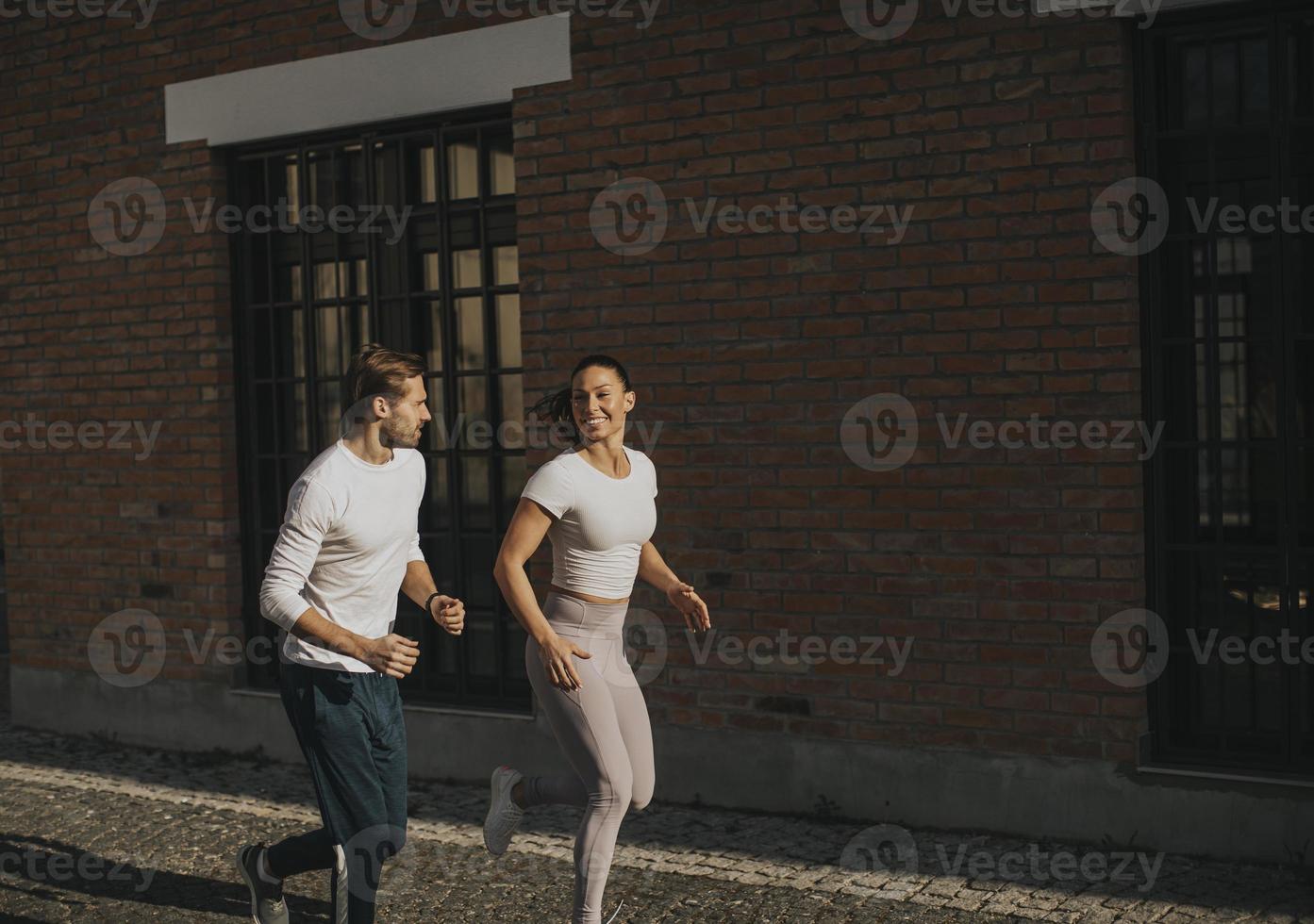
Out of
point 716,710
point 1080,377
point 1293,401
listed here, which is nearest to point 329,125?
point 716,710

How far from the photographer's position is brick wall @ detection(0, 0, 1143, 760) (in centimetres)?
579

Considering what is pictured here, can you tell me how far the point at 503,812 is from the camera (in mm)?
5281

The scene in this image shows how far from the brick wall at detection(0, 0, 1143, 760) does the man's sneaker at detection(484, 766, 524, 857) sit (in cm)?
159

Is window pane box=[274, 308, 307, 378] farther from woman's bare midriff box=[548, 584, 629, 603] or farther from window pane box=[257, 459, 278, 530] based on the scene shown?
woman's bare midriff box=[548, 584, 629, 603]

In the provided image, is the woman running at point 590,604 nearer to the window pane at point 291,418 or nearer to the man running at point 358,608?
the man running at point 358,608

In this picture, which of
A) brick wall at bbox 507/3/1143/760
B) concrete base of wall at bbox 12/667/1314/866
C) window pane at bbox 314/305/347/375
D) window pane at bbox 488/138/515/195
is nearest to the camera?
concrete base of wall at bbox 12/667/1314/866

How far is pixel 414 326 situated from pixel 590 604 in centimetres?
334

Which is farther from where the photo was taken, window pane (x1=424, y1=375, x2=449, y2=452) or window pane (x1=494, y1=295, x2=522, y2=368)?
window pane (x1=424, y1=375, x2=449, y2=452)

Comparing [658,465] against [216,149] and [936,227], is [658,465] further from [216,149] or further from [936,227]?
[216,149]

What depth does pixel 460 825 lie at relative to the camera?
6.60 metres

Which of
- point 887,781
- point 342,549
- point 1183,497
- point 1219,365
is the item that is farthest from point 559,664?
point 1219,365

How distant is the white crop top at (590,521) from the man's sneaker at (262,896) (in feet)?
4.84

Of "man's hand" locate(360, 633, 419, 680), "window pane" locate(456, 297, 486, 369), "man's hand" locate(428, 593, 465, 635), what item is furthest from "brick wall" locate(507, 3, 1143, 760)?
"man's hand" locate(360, 633, 419, 680)

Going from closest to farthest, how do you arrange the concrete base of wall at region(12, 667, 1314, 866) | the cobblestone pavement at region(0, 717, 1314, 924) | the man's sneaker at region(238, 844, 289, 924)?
the man's sneaker at region(238, 844, 289, 924)
the cobblestone pavement at region(0, 717, 1314, 924)
the concrete base of wall at region(12, 667, 1314, 866)
